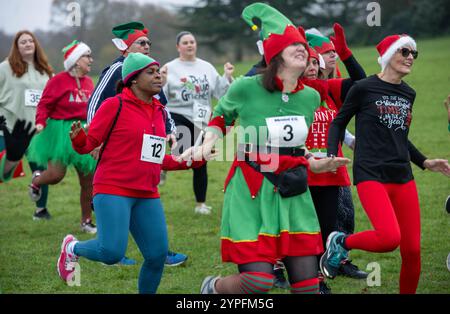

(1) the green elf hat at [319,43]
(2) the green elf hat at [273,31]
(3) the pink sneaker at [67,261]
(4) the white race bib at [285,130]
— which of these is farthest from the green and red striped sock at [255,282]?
(1) the green elf hat at [319,43]

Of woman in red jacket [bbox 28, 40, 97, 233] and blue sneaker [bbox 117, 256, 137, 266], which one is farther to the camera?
woman in red jacket [bbox 28, 40, 97, 233]

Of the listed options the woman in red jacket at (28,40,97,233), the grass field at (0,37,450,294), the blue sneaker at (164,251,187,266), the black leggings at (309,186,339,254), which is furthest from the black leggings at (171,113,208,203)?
the black leggings at (309,186,339,254)

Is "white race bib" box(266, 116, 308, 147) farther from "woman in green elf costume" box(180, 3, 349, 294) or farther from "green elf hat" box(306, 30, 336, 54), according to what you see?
"green elf hat" box(306, 30, 336, 54)

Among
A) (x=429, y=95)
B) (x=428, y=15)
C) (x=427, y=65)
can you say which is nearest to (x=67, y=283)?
(x=429, y=95)

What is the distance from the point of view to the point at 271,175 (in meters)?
5.45

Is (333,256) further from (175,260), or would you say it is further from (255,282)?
(175,260)

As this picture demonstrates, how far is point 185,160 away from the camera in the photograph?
6.07m

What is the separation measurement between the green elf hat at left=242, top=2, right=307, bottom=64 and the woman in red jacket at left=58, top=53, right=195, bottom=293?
1.05m

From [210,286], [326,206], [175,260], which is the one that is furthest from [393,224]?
[175,260]

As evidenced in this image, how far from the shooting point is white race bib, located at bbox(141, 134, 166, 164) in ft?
20.1

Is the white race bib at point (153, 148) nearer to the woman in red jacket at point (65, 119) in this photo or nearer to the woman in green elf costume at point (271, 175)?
the woman in green elf costume at point (271, 175)

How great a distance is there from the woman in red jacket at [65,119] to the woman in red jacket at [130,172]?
3369 millimetres
